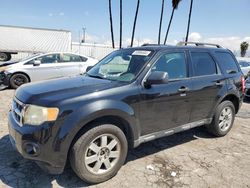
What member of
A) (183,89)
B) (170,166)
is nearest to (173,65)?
(183,89)

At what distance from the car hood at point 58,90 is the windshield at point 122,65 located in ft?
0.91

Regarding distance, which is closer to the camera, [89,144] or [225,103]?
[89,144]

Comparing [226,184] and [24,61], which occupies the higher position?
[24,61]

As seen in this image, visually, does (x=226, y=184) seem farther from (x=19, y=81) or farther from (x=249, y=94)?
(x=19, y=81)

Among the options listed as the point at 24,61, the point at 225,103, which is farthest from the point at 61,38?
the point at 225,103

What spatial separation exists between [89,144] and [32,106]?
826 millimetres

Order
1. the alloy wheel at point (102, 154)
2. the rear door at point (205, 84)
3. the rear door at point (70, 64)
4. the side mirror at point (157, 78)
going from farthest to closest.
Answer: the rear door at point (70, 64)
the rear door at point (205, 84)
the side mirror at point (157, 78)
the alloy wheel at point (102, 154)

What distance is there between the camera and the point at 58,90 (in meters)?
3.19

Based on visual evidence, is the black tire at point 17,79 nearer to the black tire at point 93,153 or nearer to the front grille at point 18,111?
the front grille at point 18,111

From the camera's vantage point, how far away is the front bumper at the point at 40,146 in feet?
9.41

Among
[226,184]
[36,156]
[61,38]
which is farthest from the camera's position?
[61,38]

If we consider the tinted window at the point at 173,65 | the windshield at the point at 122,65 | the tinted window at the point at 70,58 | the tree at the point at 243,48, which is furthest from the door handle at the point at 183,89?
the tree at the point at 243,48

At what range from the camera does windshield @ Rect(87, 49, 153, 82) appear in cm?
377

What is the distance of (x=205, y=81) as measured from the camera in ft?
14.7
